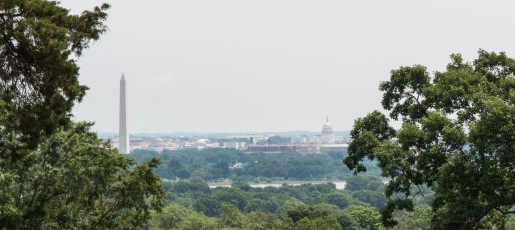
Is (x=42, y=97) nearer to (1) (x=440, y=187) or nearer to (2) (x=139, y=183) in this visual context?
(1) (x=440, y=187)

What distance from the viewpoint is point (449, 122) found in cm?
2133

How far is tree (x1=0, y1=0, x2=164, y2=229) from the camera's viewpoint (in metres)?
15.0

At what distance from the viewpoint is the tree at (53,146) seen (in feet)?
49.2

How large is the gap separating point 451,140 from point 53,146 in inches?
383

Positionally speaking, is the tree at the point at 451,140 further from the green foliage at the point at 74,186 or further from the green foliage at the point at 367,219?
the green foliage at the point at 367,219

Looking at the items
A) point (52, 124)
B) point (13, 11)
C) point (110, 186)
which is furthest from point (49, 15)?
point (110, 186)

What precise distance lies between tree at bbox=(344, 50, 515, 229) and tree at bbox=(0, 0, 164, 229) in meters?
6.38

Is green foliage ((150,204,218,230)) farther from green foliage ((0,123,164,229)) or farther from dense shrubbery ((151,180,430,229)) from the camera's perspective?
green foliage ((0,123,164,229))

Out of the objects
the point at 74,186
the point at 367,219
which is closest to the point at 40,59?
the point at 74,186

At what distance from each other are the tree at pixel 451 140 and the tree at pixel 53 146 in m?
6.38

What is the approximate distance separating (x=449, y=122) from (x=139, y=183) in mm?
9313

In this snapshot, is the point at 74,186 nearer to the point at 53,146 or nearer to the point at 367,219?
the point at 53,146

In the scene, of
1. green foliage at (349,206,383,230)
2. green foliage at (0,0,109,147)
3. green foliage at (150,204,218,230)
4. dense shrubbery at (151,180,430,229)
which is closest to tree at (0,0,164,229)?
green foliage at (0,0,109,147)

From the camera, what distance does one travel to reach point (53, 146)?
79.1 ft
